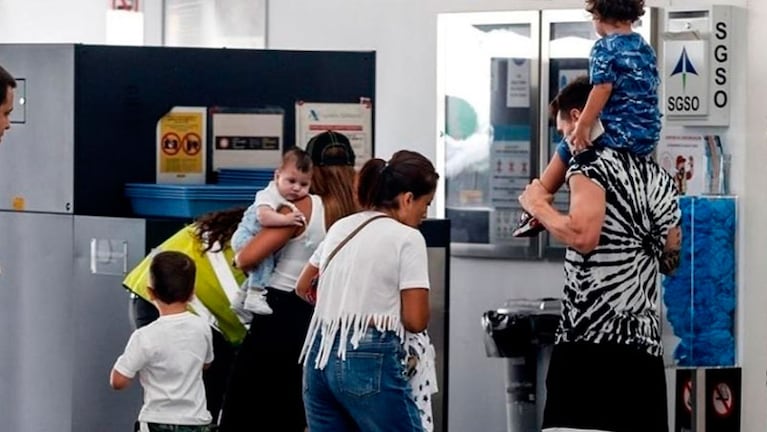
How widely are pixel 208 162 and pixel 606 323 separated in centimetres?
320

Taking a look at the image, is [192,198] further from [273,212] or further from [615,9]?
[615,9]

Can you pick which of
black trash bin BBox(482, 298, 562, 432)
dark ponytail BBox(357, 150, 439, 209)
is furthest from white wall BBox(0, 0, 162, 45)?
dark ponytail BBox(357, 150, 439, 209)

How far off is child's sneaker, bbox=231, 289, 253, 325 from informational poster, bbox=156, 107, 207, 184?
108cm

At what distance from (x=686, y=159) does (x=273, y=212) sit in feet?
8.02

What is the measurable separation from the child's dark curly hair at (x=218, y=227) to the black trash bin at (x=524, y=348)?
168 cm

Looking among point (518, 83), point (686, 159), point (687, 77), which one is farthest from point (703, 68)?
point (518, 83)

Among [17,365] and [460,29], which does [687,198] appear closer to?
[460,29]

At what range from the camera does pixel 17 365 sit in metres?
7.26

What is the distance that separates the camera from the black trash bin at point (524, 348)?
7.56 meters

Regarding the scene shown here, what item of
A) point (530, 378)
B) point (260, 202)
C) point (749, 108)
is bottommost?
point (530, 378)

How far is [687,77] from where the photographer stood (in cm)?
745

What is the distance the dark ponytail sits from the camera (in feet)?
16.5

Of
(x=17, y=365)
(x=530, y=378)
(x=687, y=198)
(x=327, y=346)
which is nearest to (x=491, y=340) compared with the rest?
(x=530, y=378)

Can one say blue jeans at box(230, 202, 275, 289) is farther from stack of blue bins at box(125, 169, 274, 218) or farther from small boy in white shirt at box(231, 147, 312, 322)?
stack of blue bins at box(125, 169, 274, 218)
